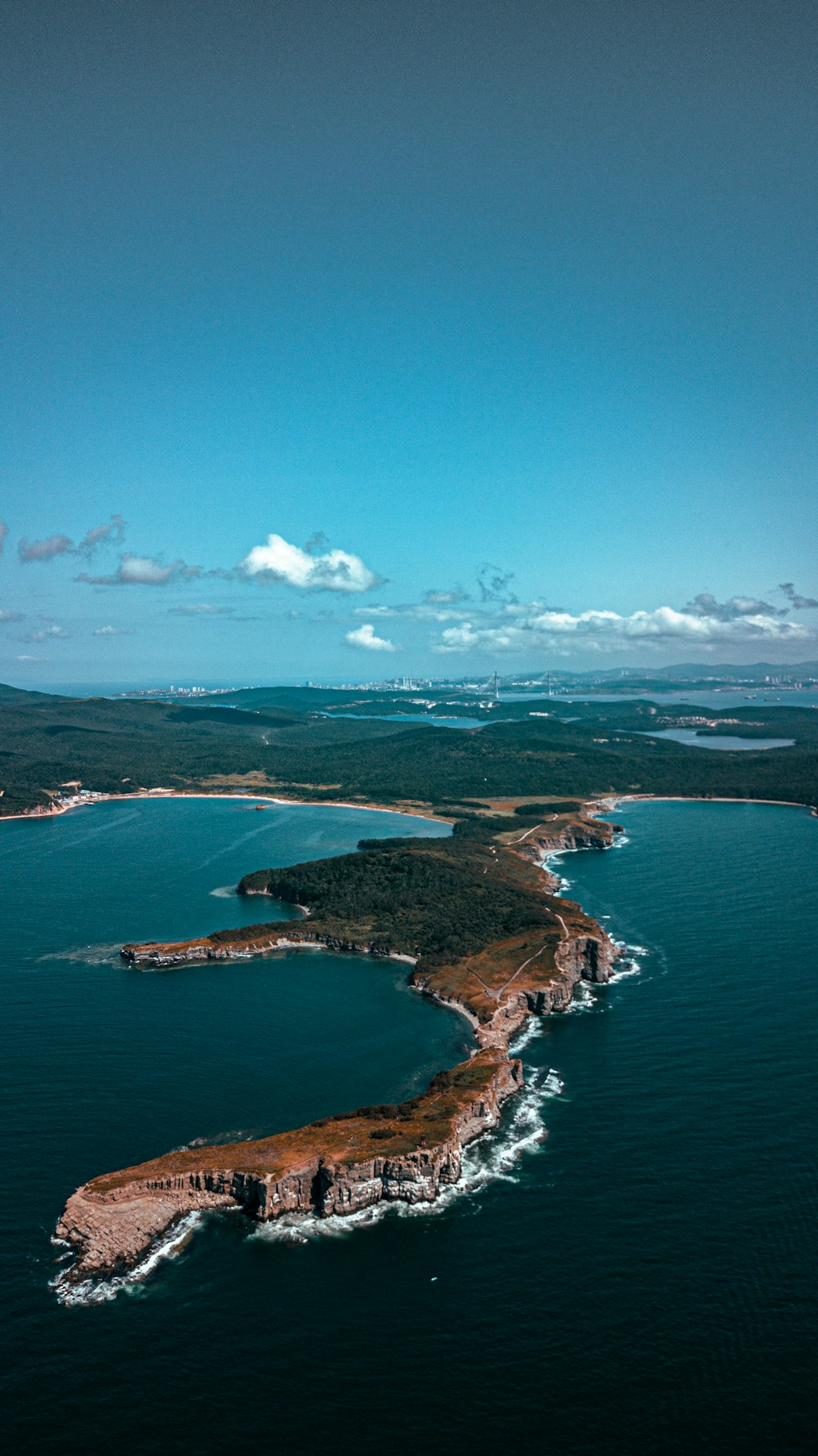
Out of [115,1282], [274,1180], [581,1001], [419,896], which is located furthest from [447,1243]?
[419,896]

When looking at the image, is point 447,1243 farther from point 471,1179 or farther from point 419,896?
point 419,896

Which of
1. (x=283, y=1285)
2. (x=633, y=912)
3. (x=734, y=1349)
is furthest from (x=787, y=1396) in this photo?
(x=633, y=912)

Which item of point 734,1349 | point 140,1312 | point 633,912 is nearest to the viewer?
point 734,1349

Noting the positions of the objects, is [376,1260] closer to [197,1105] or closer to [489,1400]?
[489,1400]

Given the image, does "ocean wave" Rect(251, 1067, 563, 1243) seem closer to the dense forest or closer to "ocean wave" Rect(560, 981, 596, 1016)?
"ocean wave" Rect(560, 981, 596, 1016)

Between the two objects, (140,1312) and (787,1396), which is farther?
(140,1312)

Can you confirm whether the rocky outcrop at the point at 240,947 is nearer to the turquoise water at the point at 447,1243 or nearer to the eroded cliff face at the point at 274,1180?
the turquoise water at the point at 447,1243
